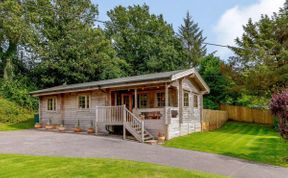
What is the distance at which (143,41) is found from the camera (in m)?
40.7

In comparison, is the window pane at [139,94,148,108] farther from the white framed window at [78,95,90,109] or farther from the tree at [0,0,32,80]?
the tree at [0,0,32,80]

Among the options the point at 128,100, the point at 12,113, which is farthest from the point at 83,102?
the point at 12,113

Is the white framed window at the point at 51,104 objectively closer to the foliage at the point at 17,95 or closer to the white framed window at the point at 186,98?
the foliage at the point at 17,95

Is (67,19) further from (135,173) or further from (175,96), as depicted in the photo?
(135,173)

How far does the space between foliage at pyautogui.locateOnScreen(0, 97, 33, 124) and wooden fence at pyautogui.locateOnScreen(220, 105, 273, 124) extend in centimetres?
1886

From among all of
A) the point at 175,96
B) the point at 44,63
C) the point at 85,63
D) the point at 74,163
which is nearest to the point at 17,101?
the point at 44,63

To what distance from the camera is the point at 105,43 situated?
34719 mm

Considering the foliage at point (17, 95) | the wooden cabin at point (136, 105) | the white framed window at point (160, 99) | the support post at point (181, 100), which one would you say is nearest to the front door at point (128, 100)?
the wooden cabin at point (136, 105)

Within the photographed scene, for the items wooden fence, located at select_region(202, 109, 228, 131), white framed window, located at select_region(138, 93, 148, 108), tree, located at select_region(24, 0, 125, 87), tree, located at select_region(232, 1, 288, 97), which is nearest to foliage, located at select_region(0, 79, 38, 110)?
tree, located at select_region(24, 0, 125, 87)

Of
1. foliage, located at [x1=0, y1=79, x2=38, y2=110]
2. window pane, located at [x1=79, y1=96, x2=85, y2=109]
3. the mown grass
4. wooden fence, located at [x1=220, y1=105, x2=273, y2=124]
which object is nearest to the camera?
window pane, located at [x1=79, y1=96, x2=85, y2=109]

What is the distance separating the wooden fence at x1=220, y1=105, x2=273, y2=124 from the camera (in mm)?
29125

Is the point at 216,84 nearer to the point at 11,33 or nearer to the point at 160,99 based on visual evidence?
the point at 160,99

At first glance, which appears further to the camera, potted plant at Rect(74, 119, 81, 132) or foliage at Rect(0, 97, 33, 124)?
foliage at Rect(0, 97, 33, 124)

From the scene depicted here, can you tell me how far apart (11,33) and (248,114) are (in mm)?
24191
